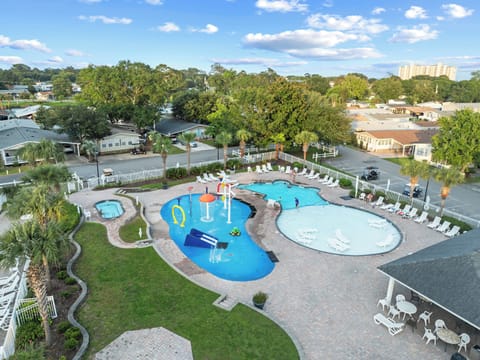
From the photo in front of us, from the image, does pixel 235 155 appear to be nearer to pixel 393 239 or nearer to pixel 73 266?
pixel 393 239

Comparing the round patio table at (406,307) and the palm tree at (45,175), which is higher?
the palm tree at (45,175)

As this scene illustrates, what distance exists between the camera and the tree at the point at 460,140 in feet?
107

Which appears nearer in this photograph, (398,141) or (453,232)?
(453,232)

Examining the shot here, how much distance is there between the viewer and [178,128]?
53.4 meters

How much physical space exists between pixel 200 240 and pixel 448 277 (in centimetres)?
1296

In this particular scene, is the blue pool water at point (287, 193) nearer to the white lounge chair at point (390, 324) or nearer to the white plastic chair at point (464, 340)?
the white lounge chair at point (390, 324)

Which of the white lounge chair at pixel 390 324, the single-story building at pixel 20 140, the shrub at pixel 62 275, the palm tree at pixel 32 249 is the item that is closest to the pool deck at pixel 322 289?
the white lounge chair at pixel 390 324

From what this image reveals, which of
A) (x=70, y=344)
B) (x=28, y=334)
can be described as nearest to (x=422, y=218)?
(x=70, y=344)

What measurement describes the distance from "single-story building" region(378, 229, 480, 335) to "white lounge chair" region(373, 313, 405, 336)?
1.18 meters

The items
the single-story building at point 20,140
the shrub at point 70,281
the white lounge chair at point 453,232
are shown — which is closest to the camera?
the shrub at point 70,281

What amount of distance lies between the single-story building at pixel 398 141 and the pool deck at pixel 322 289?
83.8ft

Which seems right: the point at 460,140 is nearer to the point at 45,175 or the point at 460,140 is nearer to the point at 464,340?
the point at 464,340

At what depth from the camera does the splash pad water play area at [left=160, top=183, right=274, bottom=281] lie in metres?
18.0

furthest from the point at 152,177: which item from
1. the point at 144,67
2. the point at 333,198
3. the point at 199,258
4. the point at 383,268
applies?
the point at 144,67
